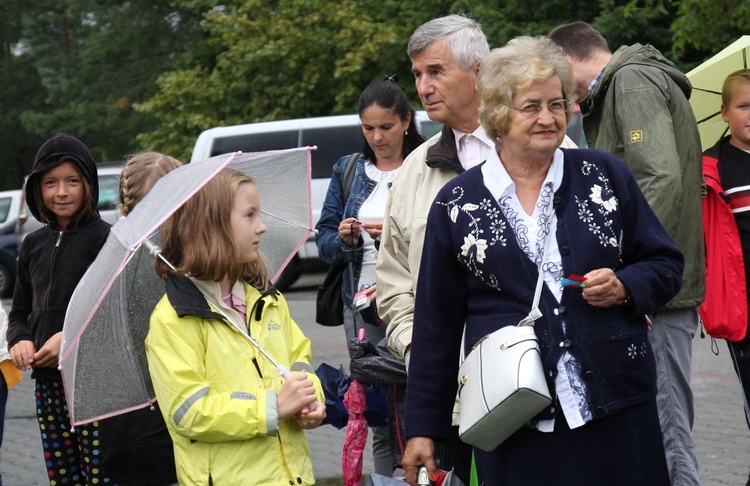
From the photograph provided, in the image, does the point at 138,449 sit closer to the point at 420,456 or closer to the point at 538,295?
the point at 420,456

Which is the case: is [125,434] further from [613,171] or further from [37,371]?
[613,171]

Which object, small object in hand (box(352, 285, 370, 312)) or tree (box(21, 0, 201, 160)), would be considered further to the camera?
tree (box(21, 0, 201, 160))

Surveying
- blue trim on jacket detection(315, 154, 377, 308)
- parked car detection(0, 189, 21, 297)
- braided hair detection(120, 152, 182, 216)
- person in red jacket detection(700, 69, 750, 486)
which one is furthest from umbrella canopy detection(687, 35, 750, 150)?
parked car detection(0, 189, 21, 297)

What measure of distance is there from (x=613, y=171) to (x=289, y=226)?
191 cm

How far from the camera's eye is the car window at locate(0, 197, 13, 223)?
22.7 m

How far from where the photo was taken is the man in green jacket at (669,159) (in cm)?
448

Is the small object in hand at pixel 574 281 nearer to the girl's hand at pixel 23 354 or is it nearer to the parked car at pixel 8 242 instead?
the girl's hand at pixel 23 354

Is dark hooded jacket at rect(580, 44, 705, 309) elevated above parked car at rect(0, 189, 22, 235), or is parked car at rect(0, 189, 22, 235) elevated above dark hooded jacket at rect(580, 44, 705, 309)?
dark hooded jacket at rect(580, 44, 705, 309)

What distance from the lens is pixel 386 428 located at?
5.73 metres

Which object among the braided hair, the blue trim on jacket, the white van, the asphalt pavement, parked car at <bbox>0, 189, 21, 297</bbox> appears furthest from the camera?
parked car at <bbox>0, 189, 21, 297</bbox>

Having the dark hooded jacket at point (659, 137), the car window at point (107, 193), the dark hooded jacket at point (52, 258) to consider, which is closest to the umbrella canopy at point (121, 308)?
the dark hooded jacket at point (52, 258)

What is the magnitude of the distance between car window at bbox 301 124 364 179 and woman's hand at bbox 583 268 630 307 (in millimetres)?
14448

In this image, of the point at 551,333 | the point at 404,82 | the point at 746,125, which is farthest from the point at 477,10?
the point at 551,333

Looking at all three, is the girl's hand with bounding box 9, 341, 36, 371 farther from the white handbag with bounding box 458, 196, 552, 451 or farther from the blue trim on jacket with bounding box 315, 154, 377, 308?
the white handbag with bounding box 458, 196, 552, 451
